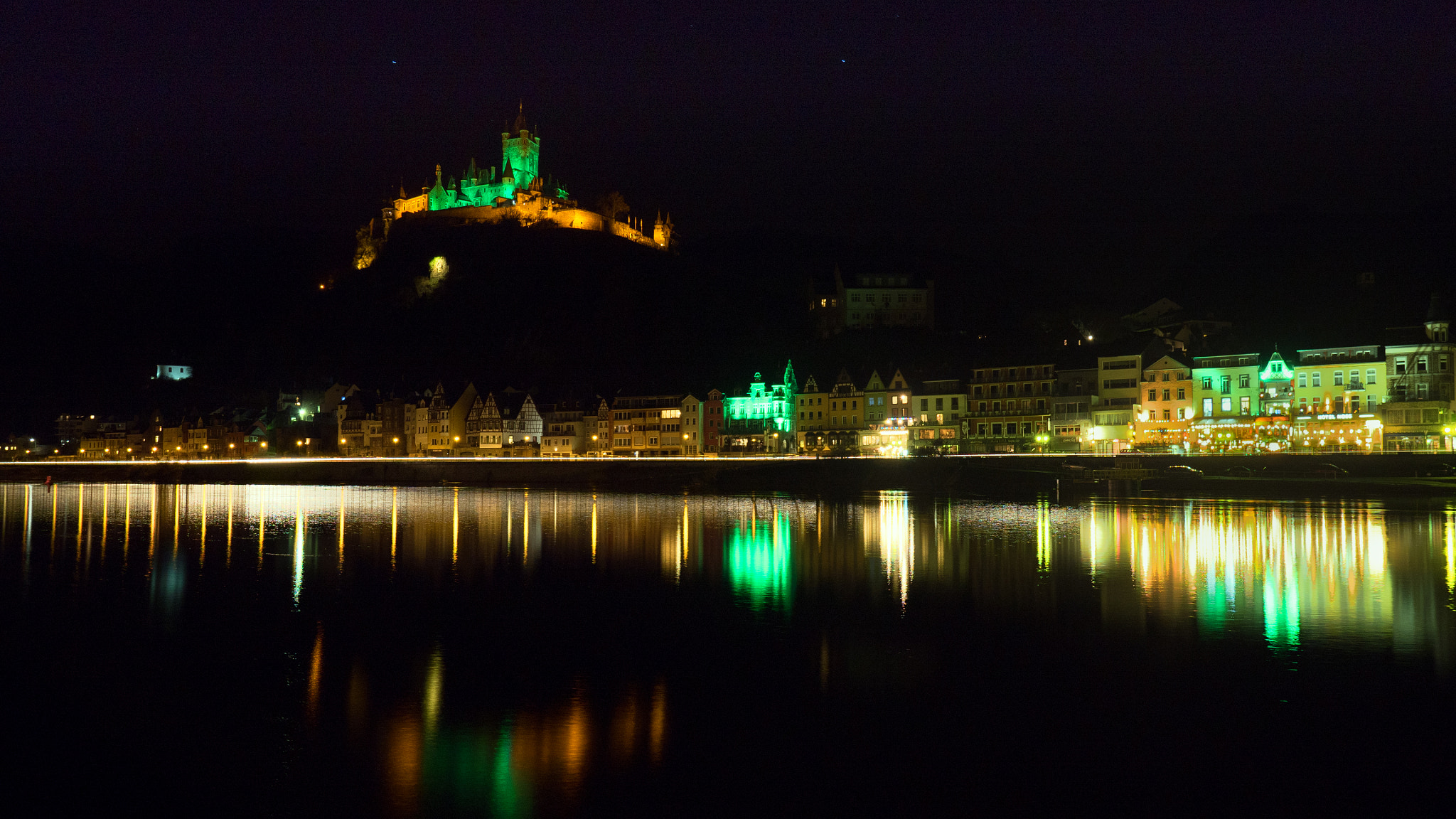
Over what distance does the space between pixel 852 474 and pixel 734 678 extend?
4337 centimetres

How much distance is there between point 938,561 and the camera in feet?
86.9

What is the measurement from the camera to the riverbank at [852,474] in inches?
1919

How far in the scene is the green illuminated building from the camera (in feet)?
256

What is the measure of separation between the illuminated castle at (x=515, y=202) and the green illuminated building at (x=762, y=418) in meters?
46.2

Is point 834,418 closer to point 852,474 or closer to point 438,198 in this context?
point 852,474

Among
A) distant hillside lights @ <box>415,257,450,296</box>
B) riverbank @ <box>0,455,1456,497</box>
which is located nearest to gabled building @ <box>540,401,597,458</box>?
riverbank @ <box>0,455,1456,497</box>

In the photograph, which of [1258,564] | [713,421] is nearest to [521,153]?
[713,421]

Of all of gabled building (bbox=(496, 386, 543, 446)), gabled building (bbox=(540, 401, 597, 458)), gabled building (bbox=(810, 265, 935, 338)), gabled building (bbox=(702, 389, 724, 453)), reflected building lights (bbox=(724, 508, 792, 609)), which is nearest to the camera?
reflected building lights (bbox=(724, 508, 792, 609))

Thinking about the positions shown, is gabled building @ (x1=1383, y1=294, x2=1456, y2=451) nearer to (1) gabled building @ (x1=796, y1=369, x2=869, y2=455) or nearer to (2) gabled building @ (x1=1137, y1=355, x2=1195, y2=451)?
(2) gabled building @ (x1=1137, y1=355, x2=1195, y2=451)

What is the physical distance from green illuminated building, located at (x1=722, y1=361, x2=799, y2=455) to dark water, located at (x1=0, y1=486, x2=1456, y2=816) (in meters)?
47.5

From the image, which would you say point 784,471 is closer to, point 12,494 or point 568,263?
point 12,494

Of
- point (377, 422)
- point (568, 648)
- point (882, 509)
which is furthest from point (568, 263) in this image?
point (568, 648)

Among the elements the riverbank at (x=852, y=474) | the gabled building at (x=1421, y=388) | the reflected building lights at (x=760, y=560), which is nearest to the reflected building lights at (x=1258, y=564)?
the reflected building lights at (x=760, y=560)

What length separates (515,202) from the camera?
11931 centimetres
